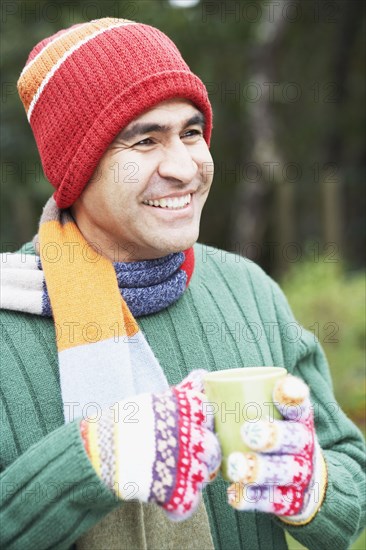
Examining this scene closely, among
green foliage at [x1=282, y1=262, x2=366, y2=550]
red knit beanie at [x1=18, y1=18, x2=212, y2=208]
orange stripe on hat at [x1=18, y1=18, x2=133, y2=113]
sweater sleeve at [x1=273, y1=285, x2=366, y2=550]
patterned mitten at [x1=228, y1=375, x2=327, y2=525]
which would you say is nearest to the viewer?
patterned mitten at [x1=228, y1=375, x2=327, y2=525]

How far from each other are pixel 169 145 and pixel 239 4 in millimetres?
7939

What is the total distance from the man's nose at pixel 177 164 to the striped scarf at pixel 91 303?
0.85 ft

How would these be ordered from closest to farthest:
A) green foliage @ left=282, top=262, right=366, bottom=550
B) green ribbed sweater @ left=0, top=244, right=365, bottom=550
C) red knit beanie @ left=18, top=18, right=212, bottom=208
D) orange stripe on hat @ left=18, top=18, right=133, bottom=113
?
green ribbed sweater @ left=0, top=244, right=365, bottom=550 < red knit beanie @ left=18, top=18, right=212, bottom=208 < orange stripe on hat @ left=18, top=18, right=133, bottom=113 < green foliage @ left=282, top=262, right=366, bottom=550

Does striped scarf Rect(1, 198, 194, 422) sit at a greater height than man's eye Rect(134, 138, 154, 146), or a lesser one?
lesser

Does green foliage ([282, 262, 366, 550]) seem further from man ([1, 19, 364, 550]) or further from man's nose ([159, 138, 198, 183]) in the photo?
man's nose ([159, 138, 198, 183])

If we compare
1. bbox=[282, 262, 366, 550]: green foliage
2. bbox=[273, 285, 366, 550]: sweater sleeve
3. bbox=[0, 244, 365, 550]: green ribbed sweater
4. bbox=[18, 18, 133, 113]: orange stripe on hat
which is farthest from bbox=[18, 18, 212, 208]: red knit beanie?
bbox=[282, 262, 366, 550]: green foliage

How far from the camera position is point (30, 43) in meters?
6.89

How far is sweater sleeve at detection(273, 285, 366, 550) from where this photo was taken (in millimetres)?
1879

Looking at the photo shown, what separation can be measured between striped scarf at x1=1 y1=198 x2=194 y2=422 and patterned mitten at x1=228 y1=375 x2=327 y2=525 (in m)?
0.47

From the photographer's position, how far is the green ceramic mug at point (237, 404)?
5.08 ft

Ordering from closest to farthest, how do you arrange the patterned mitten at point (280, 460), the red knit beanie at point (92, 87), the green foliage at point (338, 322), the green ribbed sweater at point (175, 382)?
the patterned mitten at point (280, 460)
the green ribbed sweater at point (175, 382)
the red knit beanie at point (92, 87)
the green foliage at point (338, 322)

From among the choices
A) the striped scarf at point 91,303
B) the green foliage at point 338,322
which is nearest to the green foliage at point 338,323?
the green foliage at point 338,322

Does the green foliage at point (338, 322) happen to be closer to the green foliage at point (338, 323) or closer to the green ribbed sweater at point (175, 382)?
the green foliage at point (338, 323)

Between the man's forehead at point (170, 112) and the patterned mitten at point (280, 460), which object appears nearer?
the patterned mitten at point (280, 460)
